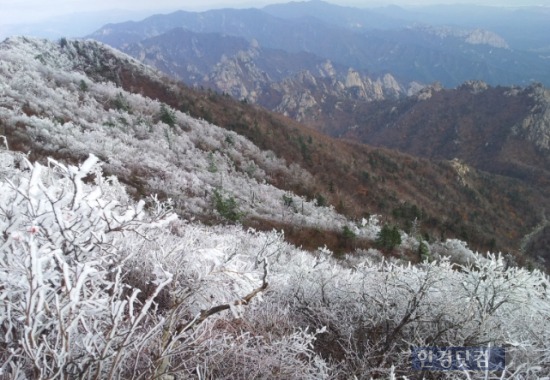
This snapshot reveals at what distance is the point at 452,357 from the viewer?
4918 mm

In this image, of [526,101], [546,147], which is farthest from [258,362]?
[526,101]

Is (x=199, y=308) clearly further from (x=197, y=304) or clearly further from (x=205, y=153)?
(x=205, y=153)

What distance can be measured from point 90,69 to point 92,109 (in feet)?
77.4

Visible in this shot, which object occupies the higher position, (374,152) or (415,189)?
(374,152)

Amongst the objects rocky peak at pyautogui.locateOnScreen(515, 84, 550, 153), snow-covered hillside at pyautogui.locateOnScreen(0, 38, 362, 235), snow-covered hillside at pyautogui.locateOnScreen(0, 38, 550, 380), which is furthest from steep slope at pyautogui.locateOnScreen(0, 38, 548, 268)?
rocky peak at pyautogui.locateOnScreen(515, 84, 550, 153)

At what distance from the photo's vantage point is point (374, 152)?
303ft

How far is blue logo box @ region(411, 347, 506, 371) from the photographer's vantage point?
15.6 feet

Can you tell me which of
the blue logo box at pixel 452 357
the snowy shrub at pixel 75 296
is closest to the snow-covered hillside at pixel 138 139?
the blue logo box at pixel 452 357

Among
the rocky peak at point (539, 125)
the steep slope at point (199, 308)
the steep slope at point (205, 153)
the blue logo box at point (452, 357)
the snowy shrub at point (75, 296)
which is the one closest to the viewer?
the snowy shrub at point (75, 296)

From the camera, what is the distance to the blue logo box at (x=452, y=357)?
187 inches

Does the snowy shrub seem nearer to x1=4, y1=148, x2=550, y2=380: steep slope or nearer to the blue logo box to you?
x1=4, y1=148, x2=550, y2=380: steep slope

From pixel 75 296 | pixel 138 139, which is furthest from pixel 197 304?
pixel 138 139

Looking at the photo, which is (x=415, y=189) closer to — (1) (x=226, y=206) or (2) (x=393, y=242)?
(2) (x=393, y=242)

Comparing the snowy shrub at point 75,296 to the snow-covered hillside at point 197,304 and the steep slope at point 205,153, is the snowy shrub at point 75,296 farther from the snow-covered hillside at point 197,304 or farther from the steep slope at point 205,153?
the steep slope at point 205,153
